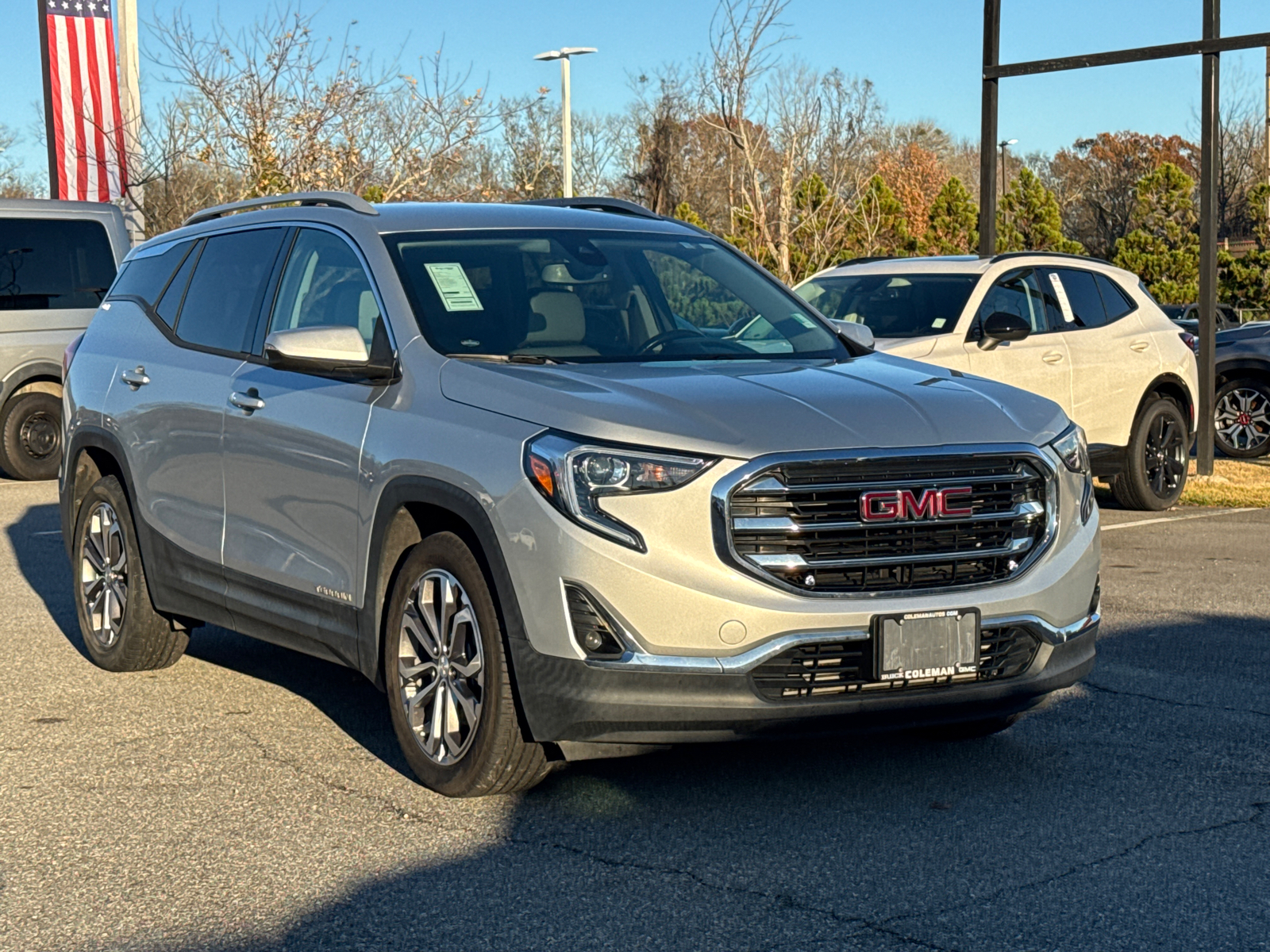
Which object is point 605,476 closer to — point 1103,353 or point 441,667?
point 441,667

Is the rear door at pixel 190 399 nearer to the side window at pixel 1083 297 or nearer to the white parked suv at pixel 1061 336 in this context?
the white parked suv at pixel 1061 336

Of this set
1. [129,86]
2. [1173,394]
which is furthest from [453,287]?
[129,86]

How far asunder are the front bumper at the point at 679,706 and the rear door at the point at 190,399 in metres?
2.06

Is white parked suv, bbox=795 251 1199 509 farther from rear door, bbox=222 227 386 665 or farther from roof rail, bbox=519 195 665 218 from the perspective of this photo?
rear door, bbox=222 227 386 665

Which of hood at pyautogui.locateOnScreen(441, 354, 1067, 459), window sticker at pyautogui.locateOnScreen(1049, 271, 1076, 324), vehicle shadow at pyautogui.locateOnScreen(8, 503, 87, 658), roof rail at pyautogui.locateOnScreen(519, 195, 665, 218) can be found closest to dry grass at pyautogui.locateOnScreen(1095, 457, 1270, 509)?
window sticker at pyautogui.locateOnScreen(1049, 271, 1076, 324)

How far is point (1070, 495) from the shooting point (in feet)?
16.9

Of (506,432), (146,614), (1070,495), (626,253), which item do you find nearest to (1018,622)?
(1070,495)

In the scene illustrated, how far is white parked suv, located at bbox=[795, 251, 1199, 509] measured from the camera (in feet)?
37.7

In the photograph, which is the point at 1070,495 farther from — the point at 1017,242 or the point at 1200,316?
the point at 1017,242

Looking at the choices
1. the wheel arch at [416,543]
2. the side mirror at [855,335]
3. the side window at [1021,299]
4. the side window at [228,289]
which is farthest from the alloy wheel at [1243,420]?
the wheel arch at [416,543]

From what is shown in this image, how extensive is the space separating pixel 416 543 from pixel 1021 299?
7.72 meters

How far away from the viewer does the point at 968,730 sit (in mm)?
5809

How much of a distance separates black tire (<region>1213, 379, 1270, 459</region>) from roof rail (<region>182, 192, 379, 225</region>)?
12659 mm

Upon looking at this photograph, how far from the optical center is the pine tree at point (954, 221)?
31.8 meters
